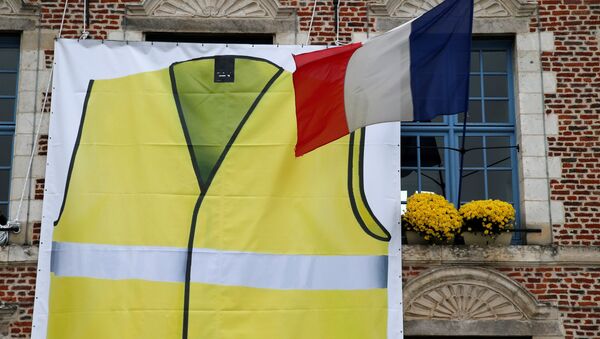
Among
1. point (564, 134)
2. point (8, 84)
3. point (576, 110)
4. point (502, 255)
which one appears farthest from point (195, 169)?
point (576, 110)

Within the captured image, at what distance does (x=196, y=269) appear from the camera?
30.6 feet

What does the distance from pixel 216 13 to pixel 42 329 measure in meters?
3.99

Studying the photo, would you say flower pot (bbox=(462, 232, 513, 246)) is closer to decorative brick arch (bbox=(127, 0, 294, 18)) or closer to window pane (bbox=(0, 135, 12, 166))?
decorative brick arch (bbox=(127, 0, 294, 18))

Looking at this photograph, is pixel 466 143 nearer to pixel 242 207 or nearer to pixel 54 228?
pixel 242 207

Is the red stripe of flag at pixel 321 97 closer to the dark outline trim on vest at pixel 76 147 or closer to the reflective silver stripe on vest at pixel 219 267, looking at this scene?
the reflective silver stripe on vest at pixel 219 267

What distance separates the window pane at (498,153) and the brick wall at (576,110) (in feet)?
1.70

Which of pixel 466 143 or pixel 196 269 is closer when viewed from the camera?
pixel 196 269

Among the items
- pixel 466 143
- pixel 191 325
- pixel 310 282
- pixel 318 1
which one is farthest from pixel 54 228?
pixel 466 143

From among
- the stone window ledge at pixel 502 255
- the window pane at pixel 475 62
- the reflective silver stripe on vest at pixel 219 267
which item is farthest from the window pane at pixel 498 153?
the reflective silver stripe on vest at pixel 219 267

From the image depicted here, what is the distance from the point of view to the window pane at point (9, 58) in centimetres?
1055

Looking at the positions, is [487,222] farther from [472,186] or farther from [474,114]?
[474,114]

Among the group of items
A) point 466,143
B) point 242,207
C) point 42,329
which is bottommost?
point 42,329

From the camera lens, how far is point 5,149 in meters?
10.3

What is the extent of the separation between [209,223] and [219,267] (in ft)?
1.54
